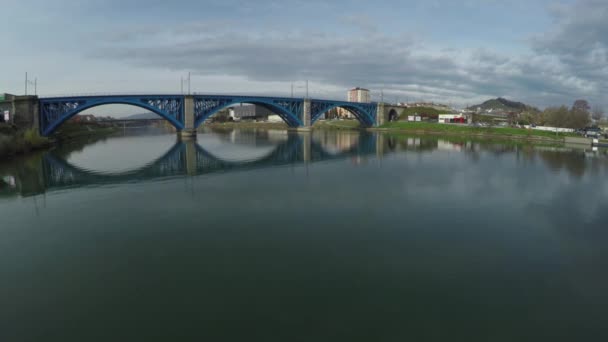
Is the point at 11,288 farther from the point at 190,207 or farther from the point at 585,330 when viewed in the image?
the point at 585,330

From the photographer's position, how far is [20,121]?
1638 inches

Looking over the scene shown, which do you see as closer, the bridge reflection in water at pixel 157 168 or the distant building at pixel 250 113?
the bridge reflection in water at pixel 157 168

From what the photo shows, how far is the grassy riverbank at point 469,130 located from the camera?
68.5 m

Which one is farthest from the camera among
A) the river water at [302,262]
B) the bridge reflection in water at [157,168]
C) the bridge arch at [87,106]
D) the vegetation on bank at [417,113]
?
the vegetation on bank at [417,113]

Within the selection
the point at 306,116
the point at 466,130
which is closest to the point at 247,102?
the point at 306,116

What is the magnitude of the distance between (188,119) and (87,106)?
588 inches

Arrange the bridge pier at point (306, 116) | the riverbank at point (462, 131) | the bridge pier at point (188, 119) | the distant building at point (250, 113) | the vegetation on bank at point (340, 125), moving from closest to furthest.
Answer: the bridge pier at point (188, 119) < the riverbank at point (462, 131) < the bridge pier at point (306, 116) < the vegetation on bank at point (340, 125) < the distant building at point (250, 113)

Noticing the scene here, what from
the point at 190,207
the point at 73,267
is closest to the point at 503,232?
the point at 190,207

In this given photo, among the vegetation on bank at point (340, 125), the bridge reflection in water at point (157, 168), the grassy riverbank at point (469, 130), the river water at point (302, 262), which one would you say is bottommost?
the river water at point (302, 262)

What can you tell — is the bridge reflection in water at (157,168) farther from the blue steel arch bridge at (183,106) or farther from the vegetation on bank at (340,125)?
the vegetation on bank at (340,125)

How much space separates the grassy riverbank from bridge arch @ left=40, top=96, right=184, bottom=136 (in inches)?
2292

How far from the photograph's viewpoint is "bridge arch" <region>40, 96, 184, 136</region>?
1799 inches

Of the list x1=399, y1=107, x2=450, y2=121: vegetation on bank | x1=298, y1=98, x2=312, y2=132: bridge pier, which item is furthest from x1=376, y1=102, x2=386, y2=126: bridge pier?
x1=298, y1=98, x2=312, y2=132: bridge pier

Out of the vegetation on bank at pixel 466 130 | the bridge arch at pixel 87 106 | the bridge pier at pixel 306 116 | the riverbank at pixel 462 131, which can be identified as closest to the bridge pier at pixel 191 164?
the bridge arch at pixel 87 106
